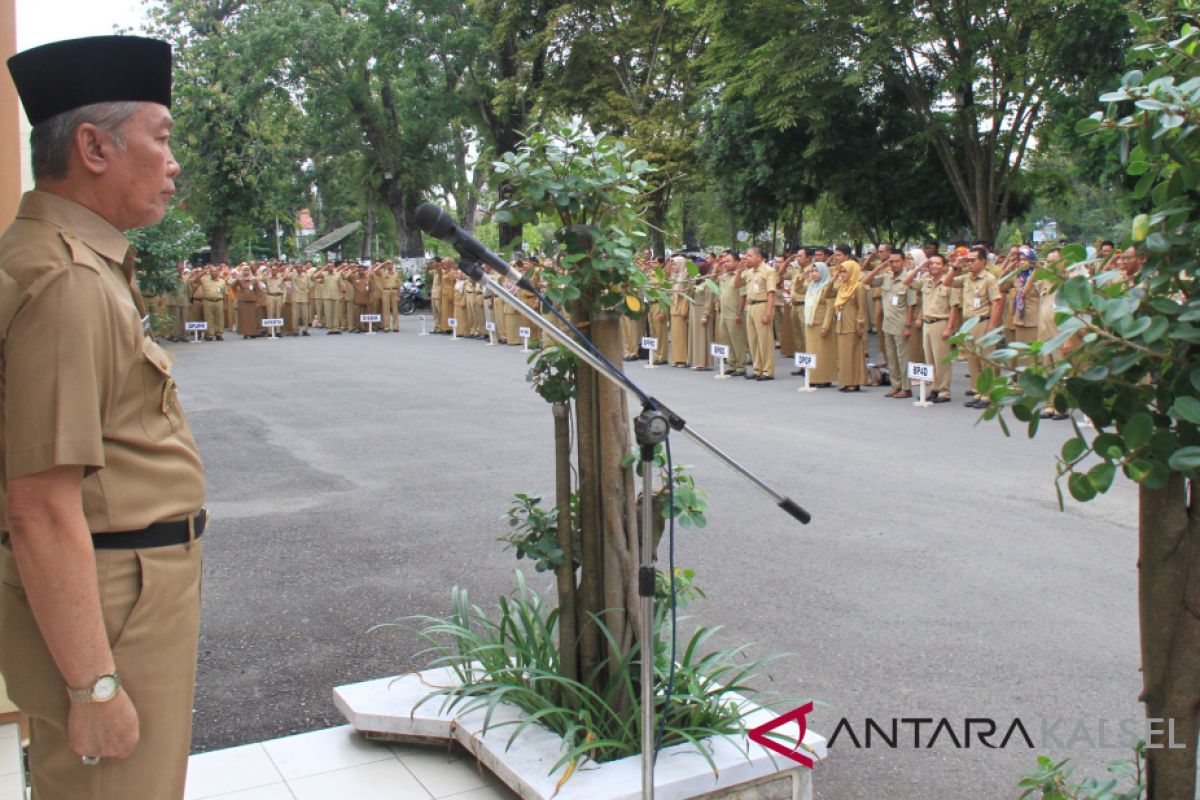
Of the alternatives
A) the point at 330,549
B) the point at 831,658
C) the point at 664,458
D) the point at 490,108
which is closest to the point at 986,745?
the point at 831,658

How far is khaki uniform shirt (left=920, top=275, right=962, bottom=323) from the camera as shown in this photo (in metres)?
14.0

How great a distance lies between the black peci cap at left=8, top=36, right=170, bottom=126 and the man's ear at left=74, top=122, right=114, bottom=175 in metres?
0.05

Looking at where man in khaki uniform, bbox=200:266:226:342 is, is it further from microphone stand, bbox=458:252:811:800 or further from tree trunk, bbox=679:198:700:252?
microphone stand, bbox=458:252:811:800

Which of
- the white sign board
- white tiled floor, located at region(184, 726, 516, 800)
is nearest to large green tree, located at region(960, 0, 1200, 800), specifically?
white tiled floor, located at region(184, 726, 516, 800)

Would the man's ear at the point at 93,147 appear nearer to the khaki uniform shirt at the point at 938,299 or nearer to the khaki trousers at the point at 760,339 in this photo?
the khaki uniform shirt at the point at 938,299

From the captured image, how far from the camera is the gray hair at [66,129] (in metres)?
2.09

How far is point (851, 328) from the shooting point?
1544cm

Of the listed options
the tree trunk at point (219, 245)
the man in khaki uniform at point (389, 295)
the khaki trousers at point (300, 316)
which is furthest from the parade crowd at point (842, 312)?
the tree trunk at point (219, 245)

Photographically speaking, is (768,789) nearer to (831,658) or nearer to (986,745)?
(986,745)

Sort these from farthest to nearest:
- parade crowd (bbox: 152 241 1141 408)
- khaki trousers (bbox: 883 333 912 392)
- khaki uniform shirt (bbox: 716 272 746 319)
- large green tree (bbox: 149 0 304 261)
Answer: large green tree (bbox: 149 0 304 261)
khaki uniform shirt (bbox: 716 272 746 319)
khaki trousers (bbox: 883 333 912 392)
parade crowd (bbox: 152 241 1141 408)

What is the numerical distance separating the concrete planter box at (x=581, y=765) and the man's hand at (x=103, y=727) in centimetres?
139

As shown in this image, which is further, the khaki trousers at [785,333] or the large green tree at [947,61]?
the khaki trousers at [785,333]

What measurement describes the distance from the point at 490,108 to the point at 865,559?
110ft

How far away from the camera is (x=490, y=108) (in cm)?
3781
